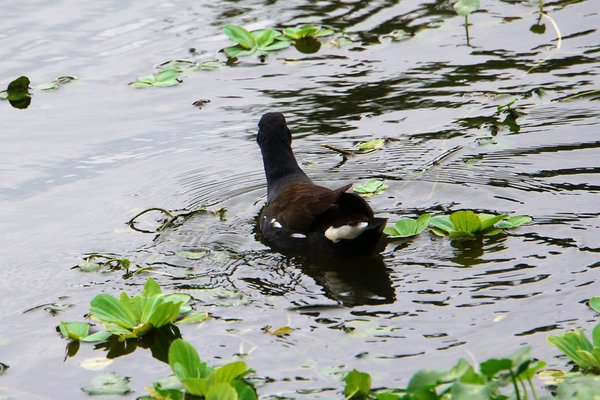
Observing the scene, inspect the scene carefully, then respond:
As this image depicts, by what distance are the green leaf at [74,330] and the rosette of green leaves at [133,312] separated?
7cm

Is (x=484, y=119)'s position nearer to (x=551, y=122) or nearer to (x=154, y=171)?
(x=551, y=122)

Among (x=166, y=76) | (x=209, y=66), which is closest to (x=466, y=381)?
(x=166, y=76)

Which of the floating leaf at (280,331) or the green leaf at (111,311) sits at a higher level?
the green leaf at (111,311)

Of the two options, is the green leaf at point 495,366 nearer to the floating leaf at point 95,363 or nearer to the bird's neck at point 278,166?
the floating leaf at point 95,363

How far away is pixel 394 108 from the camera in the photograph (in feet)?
22.6

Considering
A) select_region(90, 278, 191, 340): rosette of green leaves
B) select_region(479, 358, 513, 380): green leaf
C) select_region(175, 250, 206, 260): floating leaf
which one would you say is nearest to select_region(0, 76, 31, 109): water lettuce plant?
select_region(175, 250, 206, 260): floating leaf

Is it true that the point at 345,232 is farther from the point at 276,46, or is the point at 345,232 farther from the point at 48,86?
the point at 48,86

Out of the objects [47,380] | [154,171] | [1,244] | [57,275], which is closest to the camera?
[47,380]

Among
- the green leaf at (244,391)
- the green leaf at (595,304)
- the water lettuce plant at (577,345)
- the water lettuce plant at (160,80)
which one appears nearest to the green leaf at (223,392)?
the green leaf at (244,391)

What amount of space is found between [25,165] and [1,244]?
105 centimetres

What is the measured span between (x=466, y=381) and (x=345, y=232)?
1858 mm

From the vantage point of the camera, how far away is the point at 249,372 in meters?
3.80

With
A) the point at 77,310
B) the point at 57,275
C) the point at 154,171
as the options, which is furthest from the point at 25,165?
the point at 77,310

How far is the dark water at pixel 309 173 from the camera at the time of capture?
4320 mm
